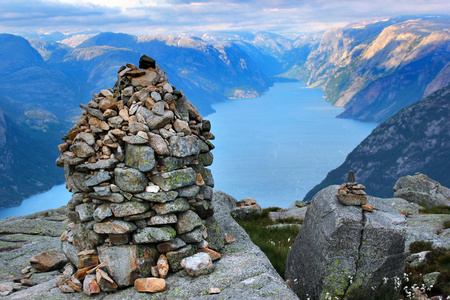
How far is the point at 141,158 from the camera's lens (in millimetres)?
9859

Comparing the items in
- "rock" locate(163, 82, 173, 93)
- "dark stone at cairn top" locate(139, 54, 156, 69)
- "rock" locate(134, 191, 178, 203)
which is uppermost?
"dark stone at cairn top" locate(139, 54, 156, 69)

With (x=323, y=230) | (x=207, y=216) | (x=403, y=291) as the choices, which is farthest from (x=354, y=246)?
(x=207, y=216)

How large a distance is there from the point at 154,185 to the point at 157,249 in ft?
6.43

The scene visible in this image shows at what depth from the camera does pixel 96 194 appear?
991 centimetres

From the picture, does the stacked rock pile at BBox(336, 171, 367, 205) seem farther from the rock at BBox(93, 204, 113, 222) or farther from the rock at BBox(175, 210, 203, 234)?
the rock at BBox(93, 204, 113, 222)

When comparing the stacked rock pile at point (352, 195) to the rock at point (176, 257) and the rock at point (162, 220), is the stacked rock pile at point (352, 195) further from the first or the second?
the rock at point (162, 220)

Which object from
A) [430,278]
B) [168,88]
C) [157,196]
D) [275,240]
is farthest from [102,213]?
[430,278]

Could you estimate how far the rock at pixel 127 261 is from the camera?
9484mm

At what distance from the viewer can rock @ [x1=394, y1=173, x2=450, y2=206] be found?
101ft

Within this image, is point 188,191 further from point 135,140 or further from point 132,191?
point 135,140

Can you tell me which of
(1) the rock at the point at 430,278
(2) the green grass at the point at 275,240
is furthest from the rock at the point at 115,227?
(1) the rock at the point at 430,278

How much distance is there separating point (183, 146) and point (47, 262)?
23.1ft

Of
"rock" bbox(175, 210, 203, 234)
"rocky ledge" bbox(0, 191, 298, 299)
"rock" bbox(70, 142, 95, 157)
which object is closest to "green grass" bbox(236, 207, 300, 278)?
"rocky ledge" bbox(0, 191, 298, 299)

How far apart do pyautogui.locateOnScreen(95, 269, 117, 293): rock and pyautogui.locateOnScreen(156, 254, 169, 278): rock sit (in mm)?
1297
